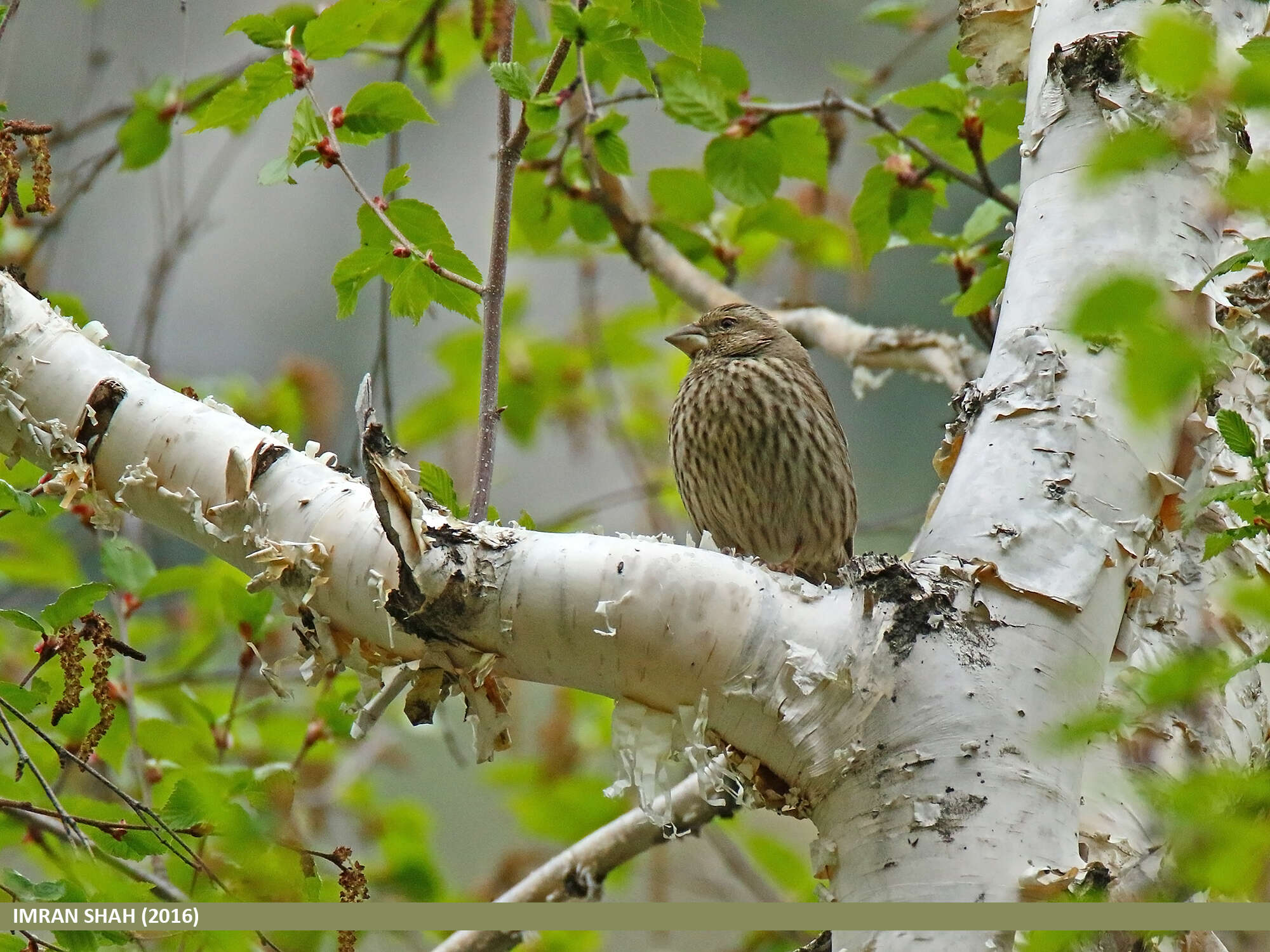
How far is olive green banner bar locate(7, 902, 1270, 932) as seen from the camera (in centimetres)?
182

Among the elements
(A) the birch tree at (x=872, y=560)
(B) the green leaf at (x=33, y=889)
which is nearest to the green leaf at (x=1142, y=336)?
(A) the birch tree at (x=872, y=560)

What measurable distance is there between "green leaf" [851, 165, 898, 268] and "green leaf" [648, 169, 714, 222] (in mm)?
575

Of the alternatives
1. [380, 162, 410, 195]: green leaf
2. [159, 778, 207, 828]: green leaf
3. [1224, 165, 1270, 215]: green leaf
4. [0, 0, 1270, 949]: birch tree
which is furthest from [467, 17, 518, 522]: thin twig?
[1224, 165, 1270, 215]: green leaf

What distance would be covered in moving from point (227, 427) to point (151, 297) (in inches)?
87.1

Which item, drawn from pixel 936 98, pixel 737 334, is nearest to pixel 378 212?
pixel 936 98

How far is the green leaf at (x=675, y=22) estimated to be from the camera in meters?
2.70

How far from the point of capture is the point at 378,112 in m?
2.85

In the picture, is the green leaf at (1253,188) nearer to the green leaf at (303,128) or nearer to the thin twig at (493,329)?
the thin twig at (493,329)

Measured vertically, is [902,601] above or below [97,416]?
below

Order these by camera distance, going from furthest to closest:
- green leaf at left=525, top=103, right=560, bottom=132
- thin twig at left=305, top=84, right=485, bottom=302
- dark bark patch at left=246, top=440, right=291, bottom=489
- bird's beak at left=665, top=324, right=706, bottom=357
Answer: bird's beak at left=665, top=324, right=706, bottom=357
green leaf at left=525, top=103, right=560, bottom=132
thin twig at left=305, top=84, right=485, bottom=302
dark bark patch at left=246, top=440, right=291, bottom=489

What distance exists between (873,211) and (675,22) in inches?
50.9

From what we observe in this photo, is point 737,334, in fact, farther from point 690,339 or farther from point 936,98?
point 936,98

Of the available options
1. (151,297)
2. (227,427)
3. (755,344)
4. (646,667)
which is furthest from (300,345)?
(646,667)

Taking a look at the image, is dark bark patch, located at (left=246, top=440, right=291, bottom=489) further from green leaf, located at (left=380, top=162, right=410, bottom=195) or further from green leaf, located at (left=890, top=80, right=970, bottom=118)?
green leaf, located at (left=890, top=80, right=970, bottom=118)
